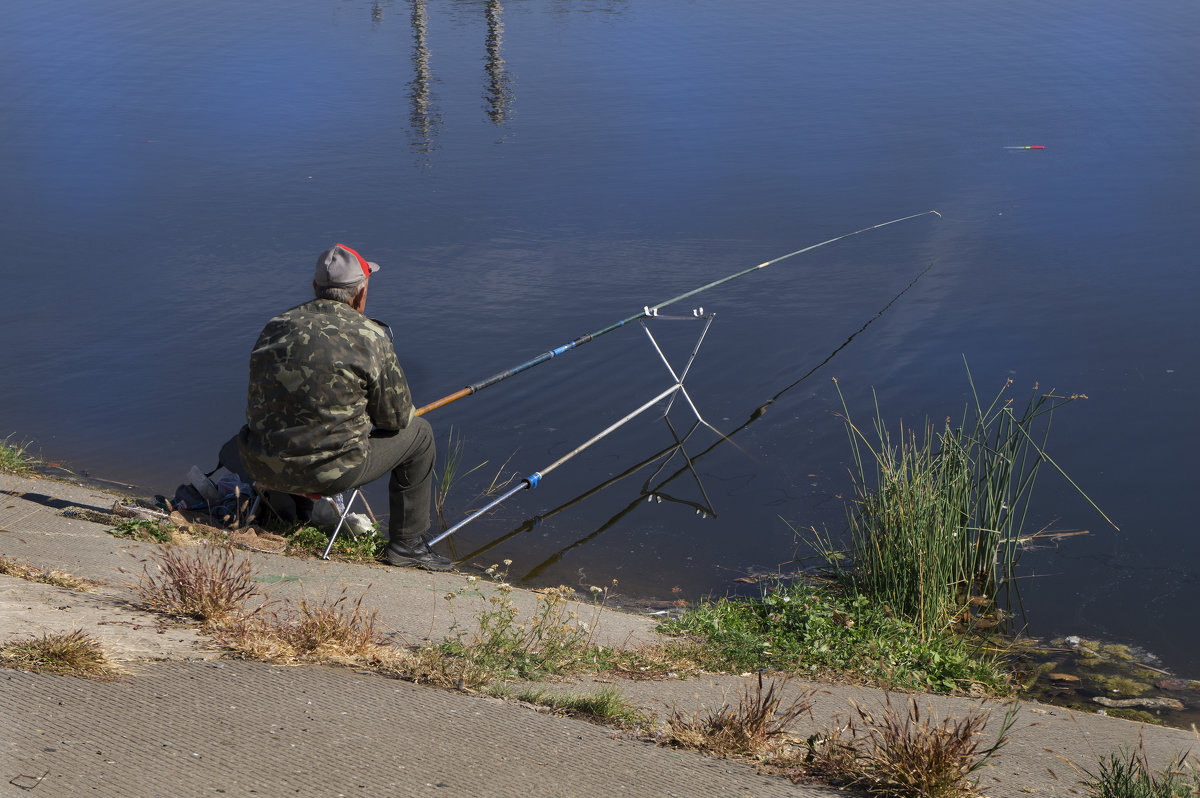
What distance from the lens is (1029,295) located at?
10.1m

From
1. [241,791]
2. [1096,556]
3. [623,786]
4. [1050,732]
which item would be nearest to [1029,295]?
[1096,556]

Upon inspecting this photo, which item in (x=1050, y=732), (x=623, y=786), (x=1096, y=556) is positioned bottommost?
(x=1096, y=556)

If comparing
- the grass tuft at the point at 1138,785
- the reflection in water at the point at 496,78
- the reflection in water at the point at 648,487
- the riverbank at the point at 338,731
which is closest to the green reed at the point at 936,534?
the riverbank at the point at 338,731

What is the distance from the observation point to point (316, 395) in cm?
505

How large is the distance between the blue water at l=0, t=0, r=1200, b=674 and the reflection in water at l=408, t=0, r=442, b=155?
8cm

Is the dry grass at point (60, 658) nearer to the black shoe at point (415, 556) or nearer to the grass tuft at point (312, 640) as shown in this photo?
the grass tuft at point (312, 640)

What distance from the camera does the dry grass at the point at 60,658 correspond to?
12.0 feet

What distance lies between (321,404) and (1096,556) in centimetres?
446

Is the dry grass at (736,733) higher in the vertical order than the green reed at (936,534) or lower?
higher

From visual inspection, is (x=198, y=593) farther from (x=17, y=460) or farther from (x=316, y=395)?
(x=17, y=460)

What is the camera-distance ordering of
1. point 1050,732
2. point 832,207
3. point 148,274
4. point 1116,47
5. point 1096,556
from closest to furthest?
point 1050,732, point 1096,556, point 148,274, point 832,207, point 1116,47

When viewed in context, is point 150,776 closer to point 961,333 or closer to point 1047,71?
point 961,333

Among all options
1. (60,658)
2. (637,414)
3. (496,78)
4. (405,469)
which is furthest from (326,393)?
(496,78)

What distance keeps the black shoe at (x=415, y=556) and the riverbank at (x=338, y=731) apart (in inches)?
47.4
